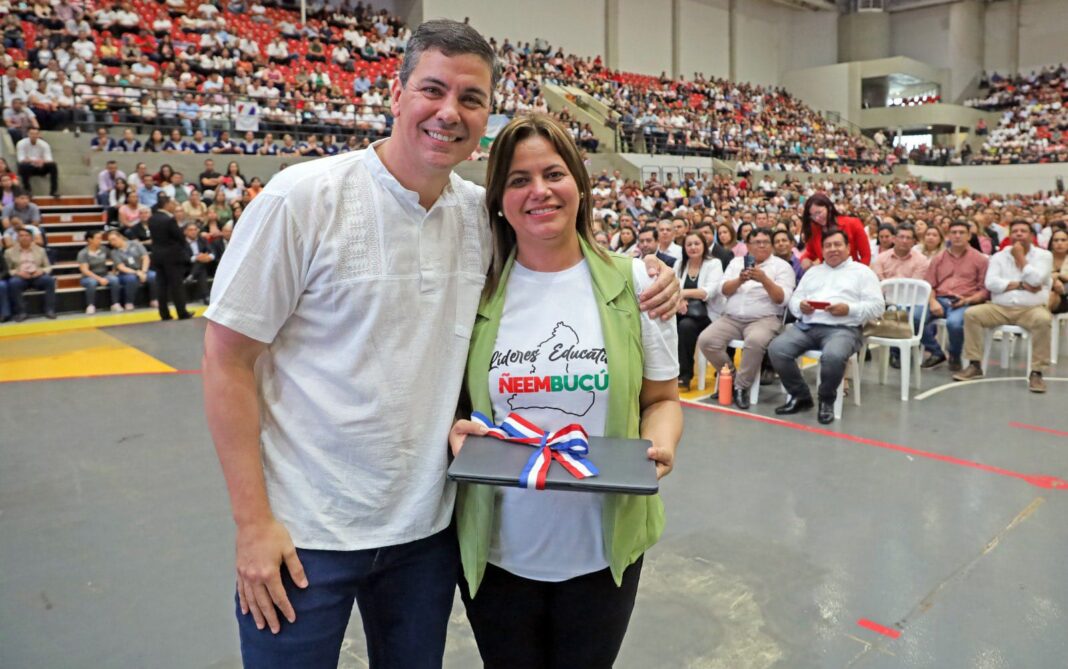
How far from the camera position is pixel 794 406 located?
5.85 meters

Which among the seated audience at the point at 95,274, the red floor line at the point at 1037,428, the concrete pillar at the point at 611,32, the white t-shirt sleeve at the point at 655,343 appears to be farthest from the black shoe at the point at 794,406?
the concrete pillar at the point at 611,32

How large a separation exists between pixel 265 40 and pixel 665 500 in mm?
18794

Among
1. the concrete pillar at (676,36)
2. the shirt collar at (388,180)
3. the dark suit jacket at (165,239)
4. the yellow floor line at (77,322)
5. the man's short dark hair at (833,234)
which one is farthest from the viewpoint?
the concrete pillar at (676,36)

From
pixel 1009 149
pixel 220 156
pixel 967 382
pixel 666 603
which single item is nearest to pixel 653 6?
pixel 1009 149

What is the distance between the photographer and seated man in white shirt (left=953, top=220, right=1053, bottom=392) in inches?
263

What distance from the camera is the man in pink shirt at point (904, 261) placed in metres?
7.46

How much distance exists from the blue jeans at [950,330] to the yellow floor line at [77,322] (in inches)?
325

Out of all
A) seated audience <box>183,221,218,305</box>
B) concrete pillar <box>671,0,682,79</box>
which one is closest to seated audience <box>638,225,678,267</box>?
seated audience <box>183,221,218,305</box>

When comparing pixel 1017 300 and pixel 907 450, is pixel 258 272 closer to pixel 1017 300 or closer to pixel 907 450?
pixel 907 450

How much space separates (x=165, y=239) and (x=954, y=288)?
905 centimetres

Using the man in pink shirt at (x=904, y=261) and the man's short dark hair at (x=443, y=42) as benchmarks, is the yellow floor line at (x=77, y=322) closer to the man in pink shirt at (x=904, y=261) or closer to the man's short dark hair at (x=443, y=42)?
Answer: the man in pink shirt at (x=904, y=261)

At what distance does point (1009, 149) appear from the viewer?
32844 mm

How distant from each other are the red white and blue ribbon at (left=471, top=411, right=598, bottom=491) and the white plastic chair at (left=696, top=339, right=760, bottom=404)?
4.86 metres

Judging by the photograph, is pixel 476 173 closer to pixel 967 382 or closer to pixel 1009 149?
pixel 967 382
